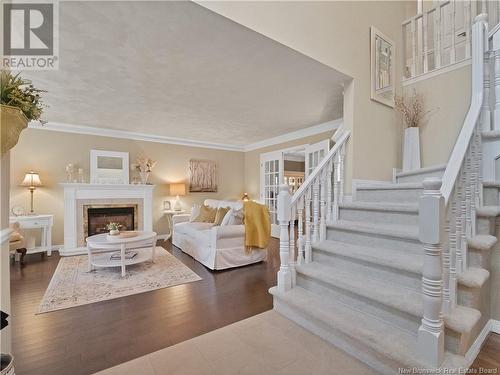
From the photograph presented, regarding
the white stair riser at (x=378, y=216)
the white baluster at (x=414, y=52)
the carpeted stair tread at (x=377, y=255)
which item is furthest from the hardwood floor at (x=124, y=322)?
the white baluster at (x=414, y=52)

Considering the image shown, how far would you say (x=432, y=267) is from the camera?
125cm

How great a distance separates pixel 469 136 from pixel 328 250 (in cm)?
140

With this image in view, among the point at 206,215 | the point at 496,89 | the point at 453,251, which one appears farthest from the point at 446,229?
the point at 206,215

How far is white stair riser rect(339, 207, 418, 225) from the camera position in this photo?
6.98 ft

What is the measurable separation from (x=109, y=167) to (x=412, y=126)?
545cm

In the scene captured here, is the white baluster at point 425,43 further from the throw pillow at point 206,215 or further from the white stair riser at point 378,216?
the throw pillow at point 206,215

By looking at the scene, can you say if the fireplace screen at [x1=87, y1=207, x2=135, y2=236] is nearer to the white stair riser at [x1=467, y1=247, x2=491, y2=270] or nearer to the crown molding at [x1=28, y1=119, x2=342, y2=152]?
the crown molding at [x1=28, y1=119, x2=342, y2=152]

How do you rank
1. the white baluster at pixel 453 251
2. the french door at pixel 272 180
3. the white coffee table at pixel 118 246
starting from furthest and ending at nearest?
1. the french door at pixel 272 180
2. the white coffee table at pixel 118 246
3. the white baluster at pixel 453 251

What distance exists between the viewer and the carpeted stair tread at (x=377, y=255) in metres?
1.69

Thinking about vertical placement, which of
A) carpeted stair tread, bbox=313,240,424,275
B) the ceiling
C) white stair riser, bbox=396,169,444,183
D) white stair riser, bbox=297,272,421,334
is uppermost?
the ceiling

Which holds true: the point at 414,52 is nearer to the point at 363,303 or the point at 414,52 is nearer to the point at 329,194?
the point at 329,194

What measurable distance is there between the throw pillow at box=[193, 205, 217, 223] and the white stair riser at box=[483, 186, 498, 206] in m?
3.75

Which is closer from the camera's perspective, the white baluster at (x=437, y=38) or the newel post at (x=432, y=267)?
the newel post at (x=432, y=267)

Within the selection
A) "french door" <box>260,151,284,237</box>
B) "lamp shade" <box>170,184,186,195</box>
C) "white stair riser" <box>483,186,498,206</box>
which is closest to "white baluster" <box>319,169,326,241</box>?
"white stair riser" <box>483,186,498,206</box>
